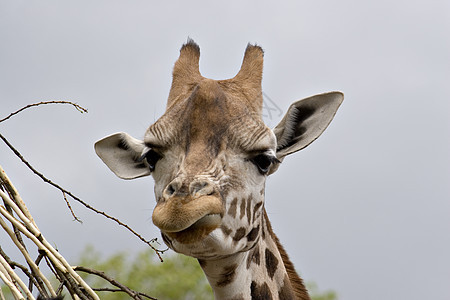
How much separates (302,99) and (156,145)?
114 centimetres

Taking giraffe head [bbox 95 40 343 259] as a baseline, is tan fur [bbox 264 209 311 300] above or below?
below

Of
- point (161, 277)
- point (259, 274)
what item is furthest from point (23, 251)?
point (161, 277)

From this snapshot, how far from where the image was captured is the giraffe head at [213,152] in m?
3.88

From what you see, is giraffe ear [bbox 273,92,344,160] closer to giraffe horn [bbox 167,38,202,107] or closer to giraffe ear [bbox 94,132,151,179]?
giraffe horn [bbox 167,38,202,107]

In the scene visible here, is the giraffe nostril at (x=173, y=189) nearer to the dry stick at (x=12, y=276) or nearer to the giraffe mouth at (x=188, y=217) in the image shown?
the giraffe mouth at (x=188, y=217)

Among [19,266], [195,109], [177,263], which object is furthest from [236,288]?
[177,263]

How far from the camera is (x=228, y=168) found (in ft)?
13.8

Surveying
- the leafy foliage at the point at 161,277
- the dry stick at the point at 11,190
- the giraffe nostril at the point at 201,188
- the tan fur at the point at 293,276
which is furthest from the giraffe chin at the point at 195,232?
the leafy foliage at the point at 161,277

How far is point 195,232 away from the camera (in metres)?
3.88

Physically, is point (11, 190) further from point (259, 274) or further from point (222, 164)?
point (259, 274)

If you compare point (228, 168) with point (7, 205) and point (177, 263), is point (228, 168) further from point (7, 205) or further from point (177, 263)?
point (177, 263)

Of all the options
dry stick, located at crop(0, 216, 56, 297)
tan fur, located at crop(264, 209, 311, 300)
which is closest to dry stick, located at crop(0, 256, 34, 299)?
dry stick, located at crop(0, 216, 56, 297)

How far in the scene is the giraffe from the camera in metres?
3.90

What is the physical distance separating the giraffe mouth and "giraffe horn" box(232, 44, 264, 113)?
1.13 metres
